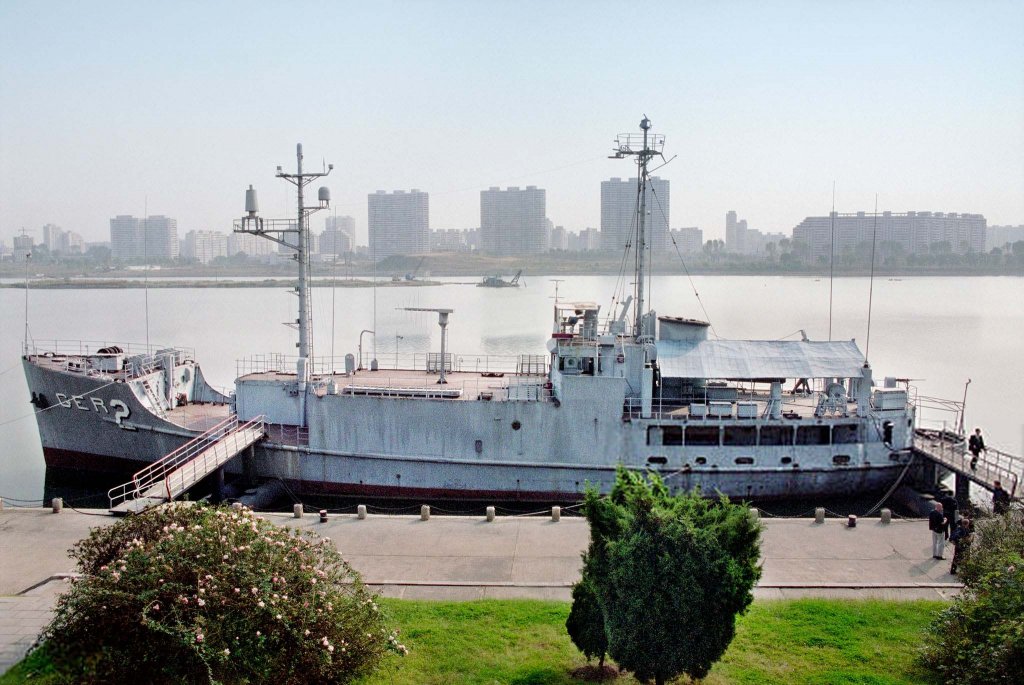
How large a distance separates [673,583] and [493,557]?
22.4 feet

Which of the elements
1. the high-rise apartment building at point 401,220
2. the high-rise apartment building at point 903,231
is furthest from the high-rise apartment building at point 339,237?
the high-rise apartment building at point 903,231

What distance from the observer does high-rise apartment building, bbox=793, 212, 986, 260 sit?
14438cm

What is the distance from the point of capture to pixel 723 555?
340 inches

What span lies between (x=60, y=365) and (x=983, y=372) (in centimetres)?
4674

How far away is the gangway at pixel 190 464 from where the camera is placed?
17.4 metres

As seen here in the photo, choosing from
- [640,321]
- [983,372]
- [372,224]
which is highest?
[372,224]

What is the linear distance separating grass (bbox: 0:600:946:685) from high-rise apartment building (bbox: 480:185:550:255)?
133524 millimetres

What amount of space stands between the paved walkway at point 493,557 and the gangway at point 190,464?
39.1 inches

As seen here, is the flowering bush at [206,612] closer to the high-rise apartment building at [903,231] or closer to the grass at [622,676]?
the grass at [622,676]

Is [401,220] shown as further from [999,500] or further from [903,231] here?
[999,500]

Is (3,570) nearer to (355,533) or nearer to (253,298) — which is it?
(355,533)

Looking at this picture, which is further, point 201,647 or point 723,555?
point 723,555

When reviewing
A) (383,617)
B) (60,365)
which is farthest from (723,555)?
(60,365)

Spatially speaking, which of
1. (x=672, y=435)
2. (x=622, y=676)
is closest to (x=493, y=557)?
(x=622, y=676)
